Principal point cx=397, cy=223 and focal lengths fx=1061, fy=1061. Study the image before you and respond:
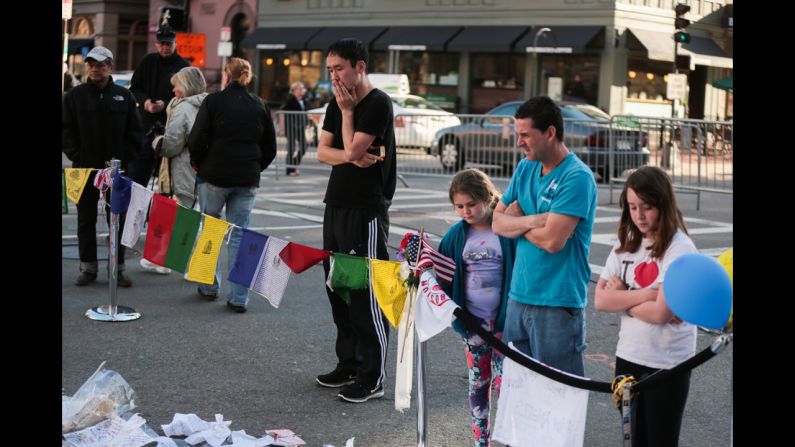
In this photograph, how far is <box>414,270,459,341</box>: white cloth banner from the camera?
4.53 meters

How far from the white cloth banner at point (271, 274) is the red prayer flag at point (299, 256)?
0.26 feet

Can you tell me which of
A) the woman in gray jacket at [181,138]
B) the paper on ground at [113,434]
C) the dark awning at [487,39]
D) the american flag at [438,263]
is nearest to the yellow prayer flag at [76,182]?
the woman in gray jacket at [181,138]

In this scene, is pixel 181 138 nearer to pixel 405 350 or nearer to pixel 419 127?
pixel 405 350

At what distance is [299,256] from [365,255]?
15.0 inches

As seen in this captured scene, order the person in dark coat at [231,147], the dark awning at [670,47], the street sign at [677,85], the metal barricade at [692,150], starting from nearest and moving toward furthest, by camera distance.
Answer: the person in dark coat at [231,147], the metal barricade at [692,150], the street sign at [677,85], the dark awning at [670,47]

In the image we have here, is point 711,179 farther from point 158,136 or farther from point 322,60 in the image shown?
point 322,60

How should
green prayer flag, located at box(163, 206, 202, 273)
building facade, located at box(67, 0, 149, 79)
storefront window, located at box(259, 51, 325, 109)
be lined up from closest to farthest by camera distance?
1. green prayer flag, located at box(163, 206, 202, 273)
2. storefront window, located at box(259, 51, 325, 109)
3. building facade, located at box(67, 0, 149, 79)

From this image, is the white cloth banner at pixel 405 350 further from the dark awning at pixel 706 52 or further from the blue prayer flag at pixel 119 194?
the dark awning at pixel 706 52

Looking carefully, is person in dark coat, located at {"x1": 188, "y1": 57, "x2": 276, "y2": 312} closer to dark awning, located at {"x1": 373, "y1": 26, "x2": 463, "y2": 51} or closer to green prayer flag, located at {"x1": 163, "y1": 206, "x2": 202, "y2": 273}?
green prayer flag, located at {"x1": 163, "y1": 206, "x2": 202, "y2": 273}

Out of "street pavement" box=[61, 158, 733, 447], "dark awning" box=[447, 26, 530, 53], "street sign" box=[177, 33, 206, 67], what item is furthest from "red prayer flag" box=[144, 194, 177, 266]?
"dark awning" box=[447, 26, 530, 53]

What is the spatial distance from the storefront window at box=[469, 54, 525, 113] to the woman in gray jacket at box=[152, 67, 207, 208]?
1061 inches

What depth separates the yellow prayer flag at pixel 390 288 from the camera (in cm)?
496

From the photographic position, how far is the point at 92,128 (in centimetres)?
896
